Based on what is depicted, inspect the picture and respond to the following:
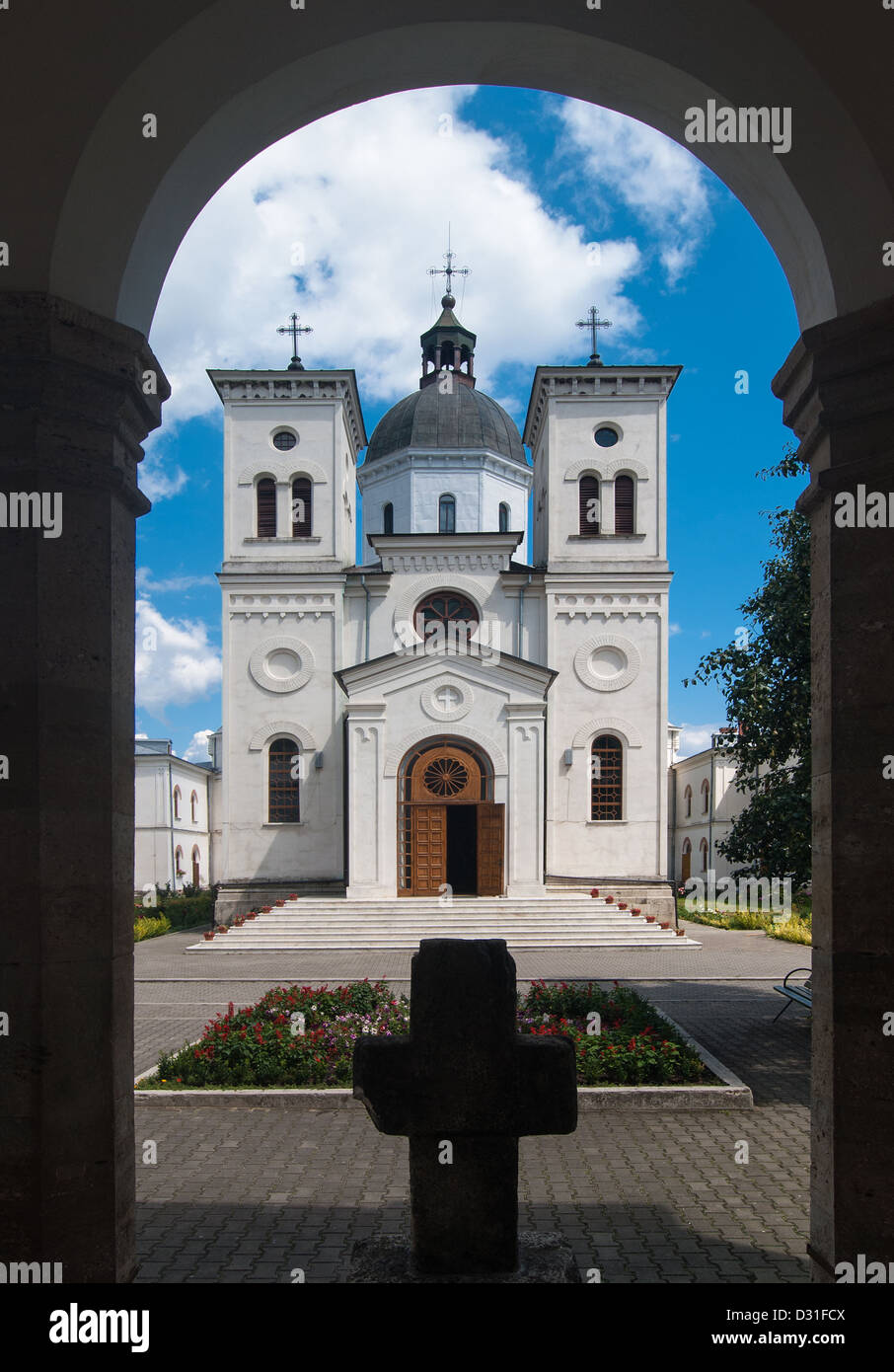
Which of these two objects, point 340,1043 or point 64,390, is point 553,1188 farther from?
point 64,390

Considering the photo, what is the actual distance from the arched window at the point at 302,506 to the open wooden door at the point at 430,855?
887cm

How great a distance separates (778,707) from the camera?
10148 mm

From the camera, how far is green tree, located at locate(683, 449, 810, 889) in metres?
9.95

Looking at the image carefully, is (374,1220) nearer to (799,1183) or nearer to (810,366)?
(799,1183)

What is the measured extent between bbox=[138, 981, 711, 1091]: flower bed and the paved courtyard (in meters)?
0.53

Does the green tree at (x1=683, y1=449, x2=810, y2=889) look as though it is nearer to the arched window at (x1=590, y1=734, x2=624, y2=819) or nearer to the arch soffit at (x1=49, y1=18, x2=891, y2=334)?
the arch soffit at (x1=49, y1=18, x2=891, y2=334)

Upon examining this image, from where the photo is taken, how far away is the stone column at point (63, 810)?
369 cm

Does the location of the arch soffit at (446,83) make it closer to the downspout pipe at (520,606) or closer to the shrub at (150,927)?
the downspout pipe at (520,606)

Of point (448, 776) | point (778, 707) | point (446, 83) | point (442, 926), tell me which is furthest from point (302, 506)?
point (446, 83)

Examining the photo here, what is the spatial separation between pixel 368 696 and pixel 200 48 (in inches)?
792

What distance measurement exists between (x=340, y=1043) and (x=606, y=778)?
17115 mm

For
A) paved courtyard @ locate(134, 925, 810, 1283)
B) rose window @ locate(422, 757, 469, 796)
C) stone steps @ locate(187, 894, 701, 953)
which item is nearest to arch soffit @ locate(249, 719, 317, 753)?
rose window @ locate(422, 757, 469, 796)

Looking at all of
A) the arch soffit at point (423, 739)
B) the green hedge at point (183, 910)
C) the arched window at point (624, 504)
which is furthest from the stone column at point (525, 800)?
the green hedge at point (183, 910)

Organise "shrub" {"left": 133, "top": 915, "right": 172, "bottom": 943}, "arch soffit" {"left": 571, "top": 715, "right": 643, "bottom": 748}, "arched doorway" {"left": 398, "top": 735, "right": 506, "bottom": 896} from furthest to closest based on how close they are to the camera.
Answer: "arch soffit" {"left": 571, "top": 715, "right": 643, "bottom": 748} < "shrub" {"left": 133, "top": 915, "right": 172, "bottom": 943} < "arched doorway" {"left": 398, "top": 735, "right": 506, "bottom": 896}
